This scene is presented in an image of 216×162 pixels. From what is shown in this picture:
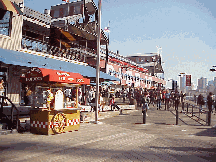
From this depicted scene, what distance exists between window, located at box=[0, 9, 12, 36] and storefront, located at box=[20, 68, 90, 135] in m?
7.31

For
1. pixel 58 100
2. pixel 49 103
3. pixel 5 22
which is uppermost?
pixel 5 22

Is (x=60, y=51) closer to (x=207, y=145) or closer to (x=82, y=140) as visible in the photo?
(x=82, y=140)

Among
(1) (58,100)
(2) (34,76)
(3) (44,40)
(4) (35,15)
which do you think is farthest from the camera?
(3) (44,40)

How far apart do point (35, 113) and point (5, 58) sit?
16.5ft

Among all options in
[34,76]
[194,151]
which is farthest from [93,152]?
[34,76]

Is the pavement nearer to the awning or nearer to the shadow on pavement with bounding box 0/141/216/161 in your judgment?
the shadow on pavement with bounding box 0/141/216/161

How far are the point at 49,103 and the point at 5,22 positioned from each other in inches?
368

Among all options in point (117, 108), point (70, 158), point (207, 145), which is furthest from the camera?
point (117, 108)

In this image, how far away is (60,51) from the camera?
68.6 feet

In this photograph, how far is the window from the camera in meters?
14.7

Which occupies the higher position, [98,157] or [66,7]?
[66,7]

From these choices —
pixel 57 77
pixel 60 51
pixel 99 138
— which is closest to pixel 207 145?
pixel 99 138

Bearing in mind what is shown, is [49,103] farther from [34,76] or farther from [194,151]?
[194,151]

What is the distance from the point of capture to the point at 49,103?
8.62 m
